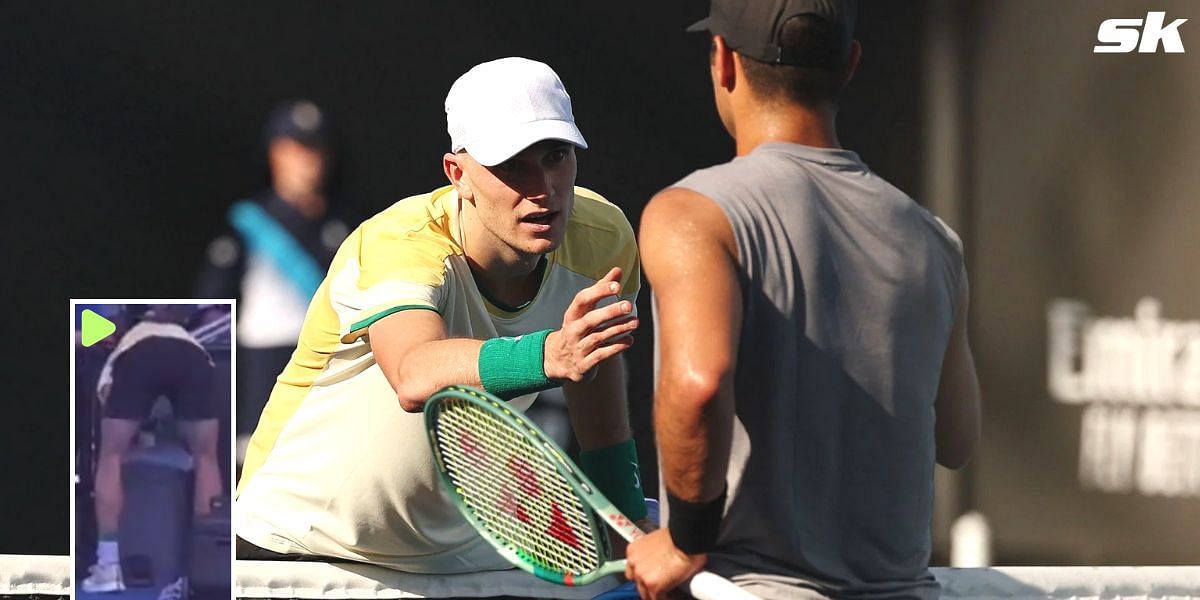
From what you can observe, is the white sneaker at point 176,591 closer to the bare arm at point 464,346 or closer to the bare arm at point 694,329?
the bare arm at point 464,346

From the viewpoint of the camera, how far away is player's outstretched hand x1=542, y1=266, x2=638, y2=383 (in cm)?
201

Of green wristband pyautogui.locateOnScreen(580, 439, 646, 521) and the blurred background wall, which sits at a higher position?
the blurred background wall

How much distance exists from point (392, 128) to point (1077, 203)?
166cm

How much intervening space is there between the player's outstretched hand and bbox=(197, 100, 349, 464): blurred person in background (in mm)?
1515

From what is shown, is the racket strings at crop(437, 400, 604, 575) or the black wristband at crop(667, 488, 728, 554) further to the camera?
the racket strings at crop(437, 400, 604, 575)

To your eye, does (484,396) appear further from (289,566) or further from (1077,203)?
(1077,203)

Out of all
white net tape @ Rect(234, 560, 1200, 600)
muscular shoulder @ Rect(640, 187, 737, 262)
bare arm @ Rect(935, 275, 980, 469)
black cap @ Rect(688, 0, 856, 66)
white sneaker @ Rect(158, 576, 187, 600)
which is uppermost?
black cap @ Rect(688, 0, 856, 66)

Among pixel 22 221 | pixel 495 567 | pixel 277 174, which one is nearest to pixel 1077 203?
pixel 495 567

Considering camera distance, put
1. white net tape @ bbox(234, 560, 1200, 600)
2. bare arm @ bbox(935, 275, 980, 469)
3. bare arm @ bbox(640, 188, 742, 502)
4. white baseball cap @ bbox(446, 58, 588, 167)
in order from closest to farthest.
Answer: bare arm @ bbox(640, 188, 742, 502), bare arm @ bbox(935, 275, 980, 469), white baseball cap @ bbox(446, 58, 588, 167), white net tape @ bbox(234, 560, 1200, 600)

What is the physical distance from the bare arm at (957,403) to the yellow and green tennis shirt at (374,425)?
3.51ft

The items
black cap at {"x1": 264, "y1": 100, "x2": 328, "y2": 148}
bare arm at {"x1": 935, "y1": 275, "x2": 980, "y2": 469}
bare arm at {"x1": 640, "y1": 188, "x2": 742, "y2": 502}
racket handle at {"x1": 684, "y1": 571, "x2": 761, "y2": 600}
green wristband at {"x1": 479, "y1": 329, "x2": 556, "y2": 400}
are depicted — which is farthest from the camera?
black cap at {"x1": 264, "y1": 100, "x2": 328, "y2": 148}

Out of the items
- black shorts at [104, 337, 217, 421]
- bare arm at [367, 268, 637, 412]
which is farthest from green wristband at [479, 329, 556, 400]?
black shorts at [104, 337, 217, 421]

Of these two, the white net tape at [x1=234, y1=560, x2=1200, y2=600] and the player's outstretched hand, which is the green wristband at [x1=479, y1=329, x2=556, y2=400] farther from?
the white net tape at [x1=234, y1=560, x2=1200, y2=600]

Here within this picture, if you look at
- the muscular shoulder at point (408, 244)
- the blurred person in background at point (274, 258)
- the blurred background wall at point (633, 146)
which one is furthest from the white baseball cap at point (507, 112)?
the blurred person in background at point (274, 258)
